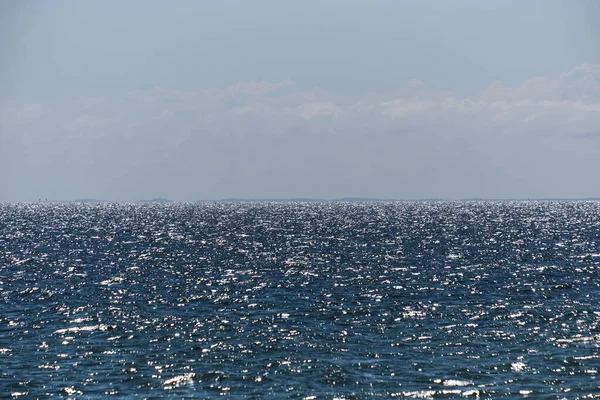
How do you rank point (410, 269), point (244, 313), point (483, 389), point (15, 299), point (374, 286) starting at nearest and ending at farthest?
1. point (483, 389)
2. point (244, 313)
3. point (15, 299)
4. point (374, 286)
5. point (410, 269)

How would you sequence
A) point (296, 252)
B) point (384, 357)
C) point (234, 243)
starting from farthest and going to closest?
point (234, 243) < point (296, 252) < point (384, 357)

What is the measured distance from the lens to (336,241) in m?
125

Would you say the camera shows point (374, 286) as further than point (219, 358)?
Yes

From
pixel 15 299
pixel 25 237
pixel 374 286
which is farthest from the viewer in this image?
pixel 25 237

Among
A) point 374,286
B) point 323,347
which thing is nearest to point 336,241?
point 374,286

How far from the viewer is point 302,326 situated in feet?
160

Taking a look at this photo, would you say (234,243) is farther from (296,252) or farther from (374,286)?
(374,286)

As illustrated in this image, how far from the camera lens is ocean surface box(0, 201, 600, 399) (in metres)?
35.1

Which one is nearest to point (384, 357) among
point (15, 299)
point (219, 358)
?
point (219, 358)

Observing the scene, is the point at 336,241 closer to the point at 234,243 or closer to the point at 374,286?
the point at 234,243

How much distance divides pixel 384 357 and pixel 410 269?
41.4 metres

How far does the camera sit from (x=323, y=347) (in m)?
42.3

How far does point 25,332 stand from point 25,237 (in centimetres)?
10054

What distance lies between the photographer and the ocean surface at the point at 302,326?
35062 millimetres
